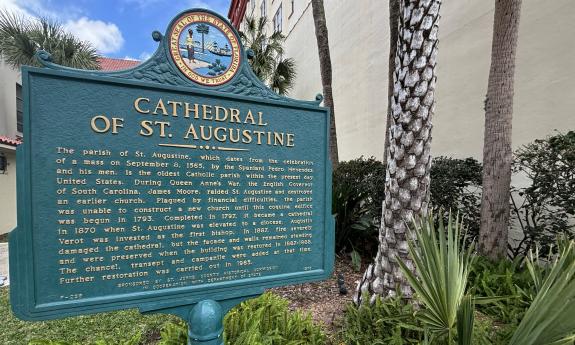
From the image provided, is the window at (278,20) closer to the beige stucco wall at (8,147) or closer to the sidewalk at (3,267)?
the beige stucco wall at (8,147)

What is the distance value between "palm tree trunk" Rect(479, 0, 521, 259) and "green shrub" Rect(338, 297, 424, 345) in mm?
2517

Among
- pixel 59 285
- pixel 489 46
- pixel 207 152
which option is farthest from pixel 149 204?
pixel 489 46

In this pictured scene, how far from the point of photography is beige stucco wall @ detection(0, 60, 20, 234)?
32.3ft

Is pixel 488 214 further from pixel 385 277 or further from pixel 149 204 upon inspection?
pixel 149 204

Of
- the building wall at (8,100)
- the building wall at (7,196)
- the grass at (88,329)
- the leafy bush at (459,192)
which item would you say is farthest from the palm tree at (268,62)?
the grass at (88,329)

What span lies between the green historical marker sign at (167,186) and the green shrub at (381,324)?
904mm

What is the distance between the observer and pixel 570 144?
406 centimetres

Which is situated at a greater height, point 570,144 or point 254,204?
point 570,144

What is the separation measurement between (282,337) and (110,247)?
5.45 ft

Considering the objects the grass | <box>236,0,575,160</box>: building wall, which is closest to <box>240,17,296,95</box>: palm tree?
<box>236,0,575,160</box>: building wall

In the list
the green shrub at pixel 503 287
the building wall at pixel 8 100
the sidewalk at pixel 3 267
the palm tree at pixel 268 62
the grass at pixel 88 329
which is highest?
the palm tree at pixel 268 62

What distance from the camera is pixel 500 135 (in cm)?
473

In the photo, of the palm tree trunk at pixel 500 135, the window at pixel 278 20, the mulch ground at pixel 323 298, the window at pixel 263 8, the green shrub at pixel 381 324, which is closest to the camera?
the green shrub at pixel 381 324

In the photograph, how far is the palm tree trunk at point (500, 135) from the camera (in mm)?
4699
